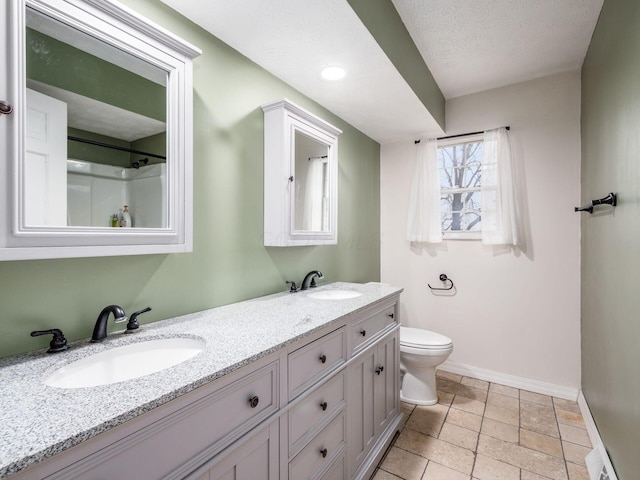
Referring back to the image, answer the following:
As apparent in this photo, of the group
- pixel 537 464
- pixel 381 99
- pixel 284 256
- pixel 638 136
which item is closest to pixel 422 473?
pixel 537 464

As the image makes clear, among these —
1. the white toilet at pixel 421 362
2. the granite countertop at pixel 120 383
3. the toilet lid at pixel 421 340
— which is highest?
the granite countertop at pixel 120 383

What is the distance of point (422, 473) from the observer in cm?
168

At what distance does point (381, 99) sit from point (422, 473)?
230 cm

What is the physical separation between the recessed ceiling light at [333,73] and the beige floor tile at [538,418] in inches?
100

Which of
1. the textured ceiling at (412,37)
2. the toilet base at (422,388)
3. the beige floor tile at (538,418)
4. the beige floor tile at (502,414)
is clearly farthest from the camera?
the toilet base at (422,388)

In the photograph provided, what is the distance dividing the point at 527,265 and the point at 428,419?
146cm

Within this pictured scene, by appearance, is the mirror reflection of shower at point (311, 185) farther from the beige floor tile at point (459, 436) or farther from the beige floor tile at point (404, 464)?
the beige floor tile at point (459, 436)

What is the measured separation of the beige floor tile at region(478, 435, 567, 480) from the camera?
169 cm

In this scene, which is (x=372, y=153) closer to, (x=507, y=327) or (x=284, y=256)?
(x=284, y=256)

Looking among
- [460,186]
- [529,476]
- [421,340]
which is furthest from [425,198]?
[529,476]

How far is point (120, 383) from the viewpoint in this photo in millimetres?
750

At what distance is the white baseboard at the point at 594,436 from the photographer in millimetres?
1513

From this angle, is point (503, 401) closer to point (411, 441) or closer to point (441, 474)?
point (411, 441)

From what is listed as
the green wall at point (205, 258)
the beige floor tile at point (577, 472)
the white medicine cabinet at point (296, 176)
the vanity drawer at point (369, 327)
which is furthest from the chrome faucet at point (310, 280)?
the beige floor tile at point (577, 472)
